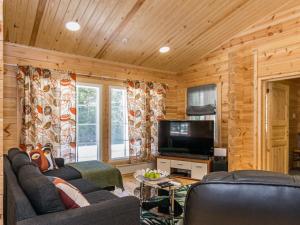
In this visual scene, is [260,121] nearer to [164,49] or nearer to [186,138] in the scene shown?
[186,138]

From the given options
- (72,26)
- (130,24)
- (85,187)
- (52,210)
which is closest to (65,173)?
(85,187)

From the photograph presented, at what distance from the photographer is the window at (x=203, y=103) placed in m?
5.45

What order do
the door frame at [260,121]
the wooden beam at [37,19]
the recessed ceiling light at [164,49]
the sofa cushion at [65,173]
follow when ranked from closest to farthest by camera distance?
the wooden beam at [37,19] → the sofa cushion at [65,173] → the door frame at [260,121] → the recessed ceiling light at [164,49]

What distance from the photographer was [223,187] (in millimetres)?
799

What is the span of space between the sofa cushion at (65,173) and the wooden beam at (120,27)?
7.61 feet

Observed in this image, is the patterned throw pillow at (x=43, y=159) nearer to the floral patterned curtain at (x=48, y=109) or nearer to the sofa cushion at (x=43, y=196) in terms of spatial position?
the floral patterned curtain at (x=48, y=109)

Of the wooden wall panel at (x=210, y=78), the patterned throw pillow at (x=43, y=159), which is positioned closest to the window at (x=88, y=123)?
the patterned throw pillow at (x=43, y=159)

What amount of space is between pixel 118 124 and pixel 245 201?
465cm

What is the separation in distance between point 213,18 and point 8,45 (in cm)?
350

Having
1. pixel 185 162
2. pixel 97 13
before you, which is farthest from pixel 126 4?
pixel 185 162

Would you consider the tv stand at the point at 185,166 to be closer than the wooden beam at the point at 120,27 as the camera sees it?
No

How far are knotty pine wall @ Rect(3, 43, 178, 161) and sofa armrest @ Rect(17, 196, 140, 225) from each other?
9.82 ft

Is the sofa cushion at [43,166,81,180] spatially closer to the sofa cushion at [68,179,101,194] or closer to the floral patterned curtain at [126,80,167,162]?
the sofa cushion at [68,179,101,194]

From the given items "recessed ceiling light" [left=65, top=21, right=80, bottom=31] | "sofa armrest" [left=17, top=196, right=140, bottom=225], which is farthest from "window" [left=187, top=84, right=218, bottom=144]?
"sofa armrest" [left=17, top=196, right=140, bottom=225]
